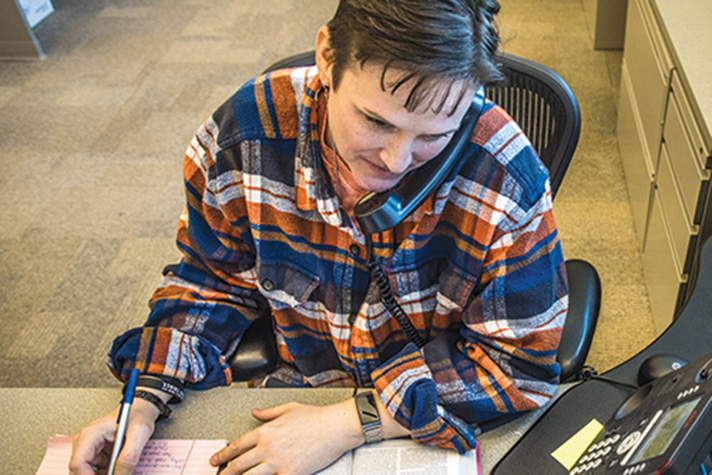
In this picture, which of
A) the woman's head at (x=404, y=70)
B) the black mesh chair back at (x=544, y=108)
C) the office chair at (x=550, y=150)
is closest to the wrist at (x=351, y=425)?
the office chair at (x=550, y=150)

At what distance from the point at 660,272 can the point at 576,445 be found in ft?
3.86

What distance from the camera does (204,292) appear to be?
1.12m

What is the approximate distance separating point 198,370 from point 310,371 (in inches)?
9.0

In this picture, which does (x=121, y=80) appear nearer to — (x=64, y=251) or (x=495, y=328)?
(x=64, y=251)

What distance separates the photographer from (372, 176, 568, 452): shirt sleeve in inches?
36.4

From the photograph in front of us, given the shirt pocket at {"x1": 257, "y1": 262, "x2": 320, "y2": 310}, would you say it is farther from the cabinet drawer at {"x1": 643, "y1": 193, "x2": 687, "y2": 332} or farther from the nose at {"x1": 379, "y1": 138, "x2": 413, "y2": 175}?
the cabinet drawer at {"x1": 643, "y1": 193, "x2": 687, "y2": 332}

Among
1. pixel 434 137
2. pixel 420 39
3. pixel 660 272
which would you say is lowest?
pixel 660 272

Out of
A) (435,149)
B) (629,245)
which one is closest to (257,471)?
(435,149)

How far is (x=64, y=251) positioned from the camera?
7.96ft

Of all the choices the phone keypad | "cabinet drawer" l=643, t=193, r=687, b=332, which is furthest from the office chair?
"cabinet drawer" l=643, t=193, r=687, b=332

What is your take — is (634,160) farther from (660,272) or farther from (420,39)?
(420,39)

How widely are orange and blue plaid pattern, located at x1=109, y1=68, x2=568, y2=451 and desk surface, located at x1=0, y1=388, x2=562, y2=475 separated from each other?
3 centimetres

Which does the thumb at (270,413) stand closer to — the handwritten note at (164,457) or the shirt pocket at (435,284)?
the handwritten note at (164,457)

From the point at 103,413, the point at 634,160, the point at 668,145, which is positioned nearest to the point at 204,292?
the point at 103,413
